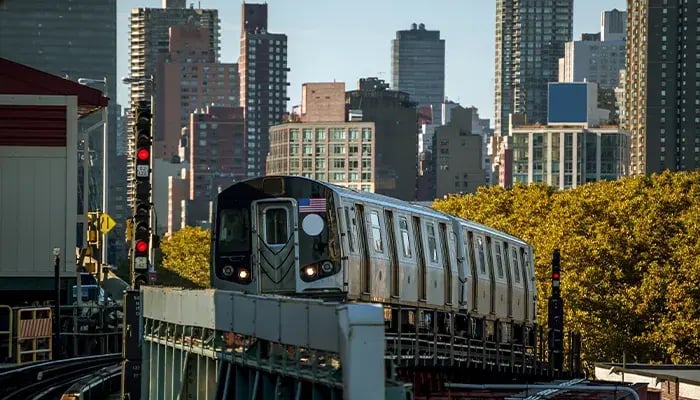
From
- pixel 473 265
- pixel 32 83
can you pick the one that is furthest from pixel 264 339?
pixel 32 83

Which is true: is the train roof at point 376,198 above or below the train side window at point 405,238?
above

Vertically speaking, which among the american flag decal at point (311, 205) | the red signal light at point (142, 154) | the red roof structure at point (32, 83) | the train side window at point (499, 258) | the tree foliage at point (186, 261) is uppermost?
the red roof structure at point (32, 83)

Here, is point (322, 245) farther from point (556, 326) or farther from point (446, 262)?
point (556, 326)

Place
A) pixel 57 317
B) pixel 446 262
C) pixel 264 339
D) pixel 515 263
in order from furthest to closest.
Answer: pixel 57 317 → pixel 515 263 → pixel 446 262 → pixel 264 339

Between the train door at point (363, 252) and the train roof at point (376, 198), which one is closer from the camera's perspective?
the train roof at point (376, 198)

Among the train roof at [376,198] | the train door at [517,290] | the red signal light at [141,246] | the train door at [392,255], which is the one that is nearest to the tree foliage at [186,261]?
the train door at [517,290]

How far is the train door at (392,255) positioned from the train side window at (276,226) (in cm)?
264

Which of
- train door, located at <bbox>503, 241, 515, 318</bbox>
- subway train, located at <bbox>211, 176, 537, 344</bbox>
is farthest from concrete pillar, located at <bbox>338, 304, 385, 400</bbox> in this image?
train door, located at <bbox>503, 241, 515, 318</bbox>

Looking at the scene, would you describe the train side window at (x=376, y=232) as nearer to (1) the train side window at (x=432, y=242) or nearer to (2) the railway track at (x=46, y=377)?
(1) the train side window at (x=432, y=242)

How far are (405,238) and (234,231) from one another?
4.28 meters

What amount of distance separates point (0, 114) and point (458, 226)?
65.3 ft

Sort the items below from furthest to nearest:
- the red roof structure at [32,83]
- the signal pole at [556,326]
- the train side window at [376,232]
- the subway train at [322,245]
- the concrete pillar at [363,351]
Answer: the red roof structure at [32,83] < the signal pole at [556,326] < the train side window at [376,232] < the subway train at [322,245] < the concrete pillar at [363,351]

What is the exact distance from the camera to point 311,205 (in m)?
42.7

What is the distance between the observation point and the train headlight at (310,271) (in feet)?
139
